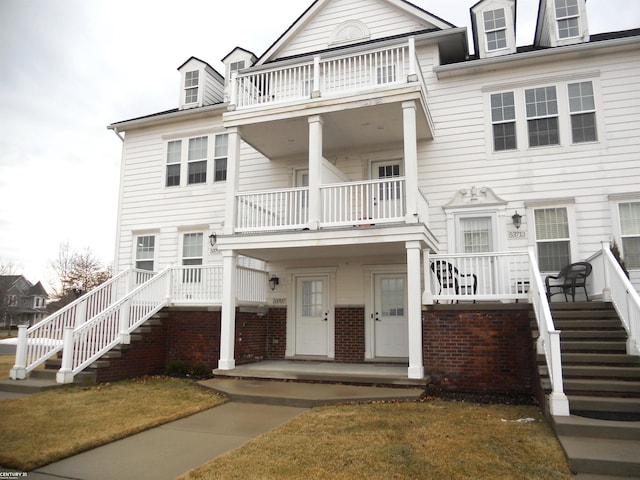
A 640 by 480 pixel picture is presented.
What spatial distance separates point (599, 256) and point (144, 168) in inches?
523

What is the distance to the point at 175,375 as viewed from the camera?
11367 mm

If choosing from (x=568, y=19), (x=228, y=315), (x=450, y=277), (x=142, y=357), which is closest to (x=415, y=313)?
(x=450, y=277)

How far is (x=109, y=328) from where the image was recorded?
10.4m

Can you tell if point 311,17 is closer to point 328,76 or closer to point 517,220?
point 328,76

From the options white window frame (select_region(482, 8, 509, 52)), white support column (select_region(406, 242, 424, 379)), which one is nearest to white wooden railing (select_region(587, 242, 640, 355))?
white support column (select_region(406, 242, 424, 379))

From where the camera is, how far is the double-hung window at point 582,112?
11102mm

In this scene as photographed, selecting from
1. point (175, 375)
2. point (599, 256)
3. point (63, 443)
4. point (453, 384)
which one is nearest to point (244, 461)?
point (63, 443)

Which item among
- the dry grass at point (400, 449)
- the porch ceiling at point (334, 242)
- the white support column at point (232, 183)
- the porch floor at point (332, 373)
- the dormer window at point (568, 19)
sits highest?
the dormer window at point (568, 19)

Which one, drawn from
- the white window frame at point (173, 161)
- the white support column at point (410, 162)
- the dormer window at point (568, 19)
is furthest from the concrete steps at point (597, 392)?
the white window frame at point (173, 161)

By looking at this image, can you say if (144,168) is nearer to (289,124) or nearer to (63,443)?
(289,124)

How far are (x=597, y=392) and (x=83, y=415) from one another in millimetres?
7532

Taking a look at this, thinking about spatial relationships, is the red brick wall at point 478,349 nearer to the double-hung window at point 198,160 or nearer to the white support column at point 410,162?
the white support column at point 410,162

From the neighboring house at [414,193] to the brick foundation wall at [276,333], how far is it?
0.04 meters

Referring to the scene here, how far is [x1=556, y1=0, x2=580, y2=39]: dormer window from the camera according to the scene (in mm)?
11727
